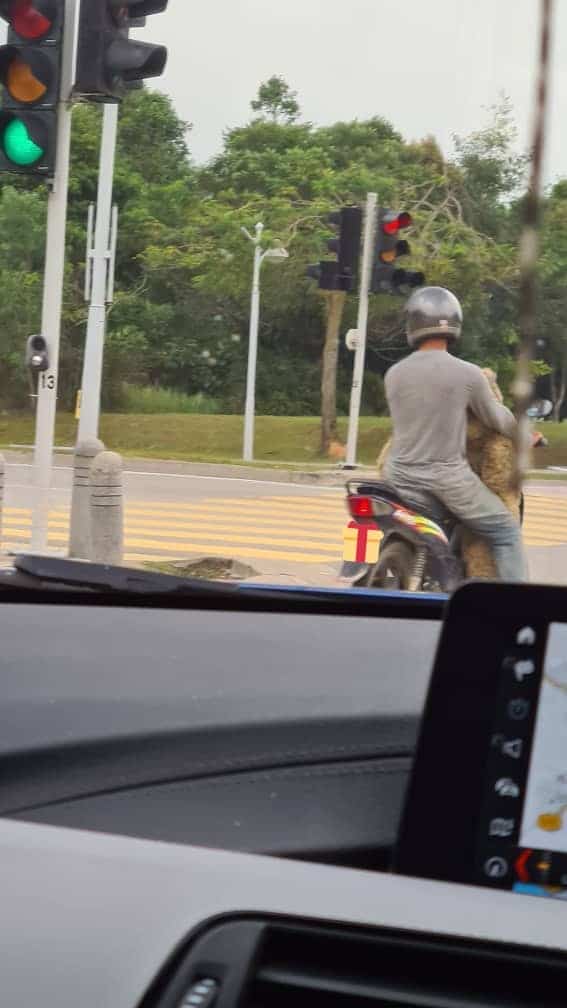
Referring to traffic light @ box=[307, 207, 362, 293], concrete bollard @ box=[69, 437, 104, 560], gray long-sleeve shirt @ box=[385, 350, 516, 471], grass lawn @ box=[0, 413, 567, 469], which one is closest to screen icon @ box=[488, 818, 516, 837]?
gray long-sleeve shirt @ box=[385, 350, 516, 471]

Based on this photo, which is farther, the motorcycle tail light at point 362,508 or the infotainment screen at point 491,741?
the motorcycle tail light at point 362,508

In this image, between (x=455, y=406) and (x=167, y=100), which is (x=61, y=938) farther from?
(x=455, y=406)

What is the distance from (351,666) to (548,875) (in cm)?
39

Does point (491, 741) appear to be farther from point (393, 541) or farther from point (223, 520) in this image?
point (223, 520)

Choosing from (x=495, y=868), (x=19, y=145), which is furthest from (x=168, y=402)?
(x=19, y=145)

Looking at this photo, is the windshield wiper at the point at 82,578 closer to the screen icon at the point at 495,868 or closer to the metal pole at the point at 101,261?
the metal pole at the point at 101,261

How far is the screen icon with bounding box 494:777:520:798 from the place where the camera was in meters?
0.87

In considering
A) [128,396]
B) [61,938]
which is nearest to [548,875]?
[61,938]

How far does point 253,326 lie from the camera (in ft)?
4.10

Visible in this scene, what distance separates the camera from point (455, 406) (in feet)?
4.86

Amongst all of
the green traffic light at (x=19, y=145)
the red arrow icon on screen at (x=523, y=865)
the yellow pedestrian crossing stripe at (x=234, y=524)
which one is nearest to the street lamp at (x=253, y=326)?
the red arrow icon on screen at (x=523, y=865)

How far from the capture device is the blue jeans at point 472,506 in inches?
54.8

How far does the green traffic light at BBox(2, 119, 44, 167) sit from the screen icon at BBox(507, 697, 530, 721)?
2860 mm

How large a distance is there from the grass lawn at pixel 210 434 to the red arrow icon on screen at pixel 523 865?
0.39 m
